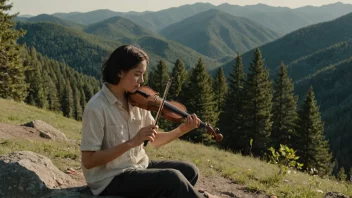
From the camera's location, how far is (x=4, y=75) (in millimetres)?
33250

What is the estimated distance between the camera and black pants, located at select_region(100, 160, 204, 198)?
14.1 ft

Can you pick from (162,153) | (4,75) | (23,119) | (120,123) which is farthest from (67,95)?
(120,123)

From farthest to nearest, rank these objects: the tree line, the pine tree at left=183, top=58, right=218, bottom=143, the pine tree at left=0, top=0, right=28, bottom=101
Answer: the pine tree at left=183, top=58, right=218, bottom=143 → the tree line → the pine tree at left=0, top=0, right=28, bottom=101

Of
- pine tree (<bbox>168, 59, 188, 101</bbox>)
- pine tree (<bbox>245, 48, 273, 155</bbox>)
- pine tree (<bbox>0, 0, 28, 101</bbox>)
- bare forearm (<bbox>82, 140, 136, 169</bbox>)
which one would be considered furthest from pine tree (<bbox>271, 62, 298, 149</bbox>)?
bare forearm (<bbox>82, 140, 136, 169</bbox>)

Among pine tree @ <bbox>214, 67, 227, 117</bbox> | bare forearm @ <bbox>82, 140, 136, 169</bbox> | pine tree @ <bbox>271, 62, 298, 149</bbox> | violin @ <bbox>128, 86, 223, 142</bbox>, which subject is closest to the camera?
bare forearm @ <bbox>82, 140, 136, 169</bbox>

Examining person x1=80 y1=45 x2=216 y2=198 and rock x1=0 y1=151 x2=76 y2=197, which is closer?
person x1=80 y1=45 x2=216 y2=198

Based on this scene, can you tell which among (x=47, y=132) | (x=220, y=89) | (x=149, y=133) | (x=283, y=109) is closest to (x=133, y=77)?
(x=149, y=133)

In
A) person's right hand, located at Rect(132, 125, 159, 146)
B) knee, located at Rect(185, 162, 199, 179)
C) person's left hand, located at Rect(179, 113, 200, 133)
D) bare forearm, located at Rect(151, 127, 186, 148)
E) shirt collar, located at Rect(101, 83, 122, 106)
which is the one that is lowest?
knee, located at Rect(185, 162, 199, 179)

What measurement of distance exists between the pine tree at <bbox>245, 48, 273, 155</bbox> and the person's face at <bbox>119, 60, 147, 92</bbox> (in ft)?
125

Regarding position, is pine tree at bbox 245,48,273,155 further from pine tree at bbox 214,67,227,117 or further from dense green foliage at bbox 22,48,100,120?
dense green foliage at bbox 22,48,100,120

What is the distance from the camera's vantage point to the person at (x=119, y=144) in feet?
14.2

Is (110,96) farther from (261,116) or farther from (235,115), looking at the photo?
(235,115)

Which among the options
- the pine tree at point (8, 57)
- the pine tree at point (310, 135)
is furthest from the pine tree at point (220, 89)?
the pine tree at point (8, 57)

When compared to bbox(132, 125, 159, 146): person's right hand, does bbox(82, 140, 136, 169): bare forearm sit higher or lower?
lower
